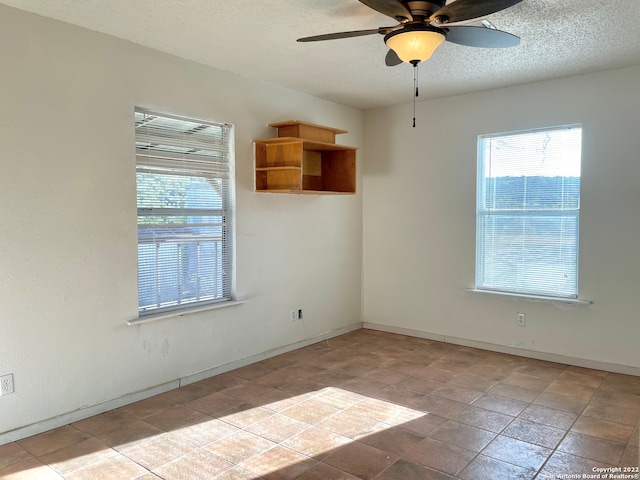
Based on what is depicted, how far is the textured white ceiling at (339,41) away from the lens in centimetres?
266

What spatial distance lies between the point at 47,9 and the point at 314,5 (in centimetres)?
154

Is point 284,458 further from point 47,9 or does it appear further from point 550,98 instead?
point 550,98

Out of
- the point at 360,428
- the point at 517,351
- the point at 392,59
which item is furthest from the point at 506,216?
the point at 360,428

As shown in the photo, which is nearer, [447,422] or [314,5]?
[314,5]

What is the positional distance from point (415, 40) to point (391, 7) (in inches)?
8.5

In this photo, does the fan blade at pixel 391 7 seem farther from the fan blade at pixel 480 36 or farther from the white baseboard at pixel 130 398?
the white baseboard at pixel 130 398

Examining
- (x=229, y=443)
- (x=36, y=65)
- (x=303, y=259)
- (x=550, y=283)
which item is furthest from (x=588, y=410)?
(x=36, y=65)

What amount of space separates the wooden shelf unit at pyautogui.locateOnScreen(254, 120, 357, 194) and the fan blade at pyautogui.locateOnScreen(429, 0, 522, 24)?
1911mm

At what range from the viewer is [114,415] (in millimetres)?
3088

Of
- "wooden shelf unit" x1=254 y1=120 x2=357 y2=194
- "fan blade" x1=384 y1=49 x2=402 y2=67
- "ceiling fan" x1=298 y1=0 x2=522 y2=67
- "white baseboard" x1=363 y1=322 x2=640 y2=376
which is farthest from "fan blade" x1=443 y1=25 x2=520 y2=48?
"white baseboard" x1=363 y1=322 x2=640 y2=376

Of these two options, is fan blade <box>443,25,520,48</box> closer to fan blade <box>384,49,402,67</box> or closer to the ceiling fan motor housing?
the ceiling fan motor housing

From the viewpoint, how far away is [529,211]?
4.31 meters

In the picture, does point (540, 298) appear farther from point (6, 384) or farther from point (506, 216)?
point (6, 384)

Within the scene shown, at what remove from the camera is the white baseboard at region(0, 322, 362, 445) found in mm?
2767
